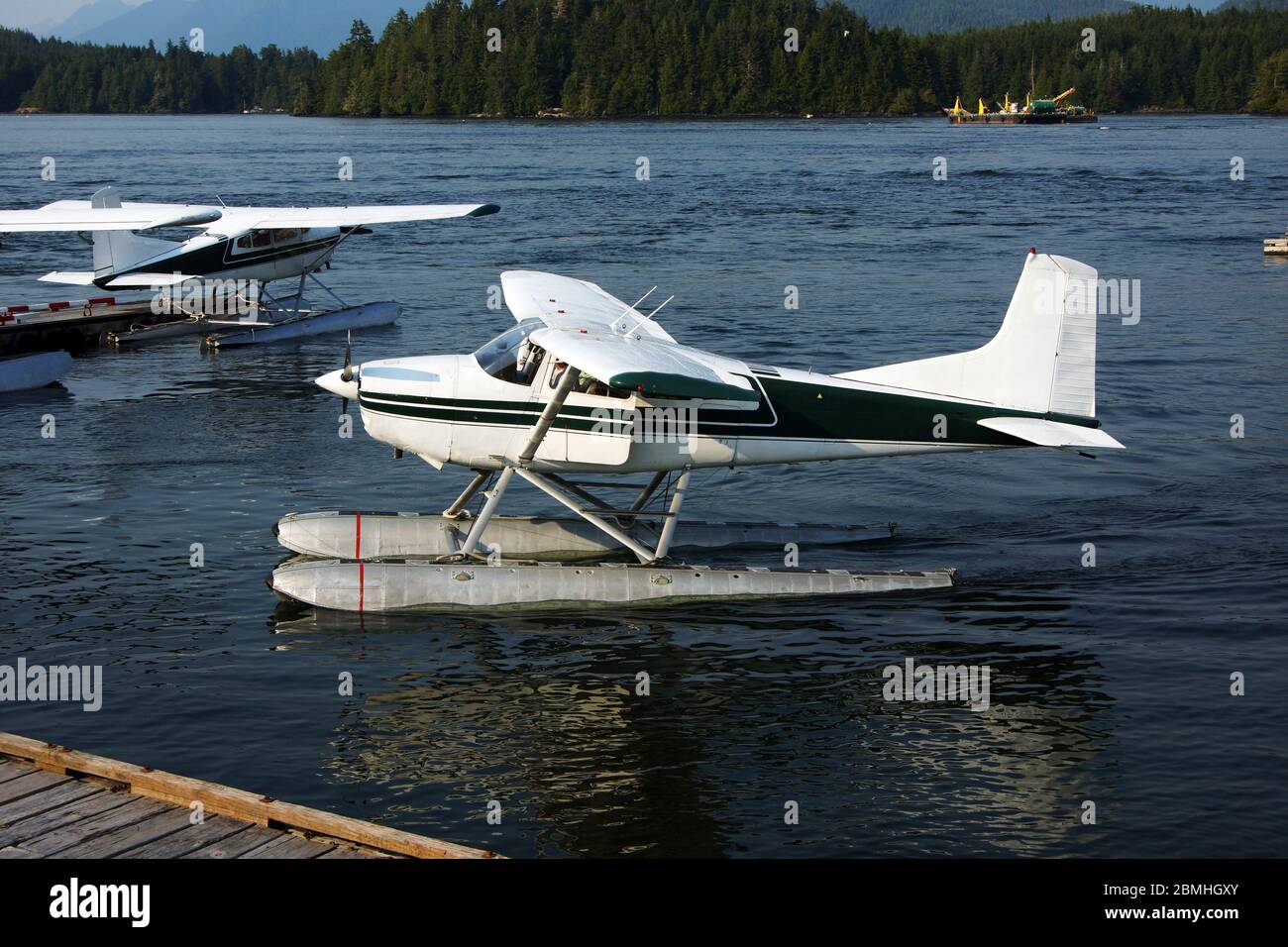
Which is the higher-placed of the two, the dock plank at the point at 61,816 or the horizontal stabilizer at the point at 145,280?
the horizontal stabilizer at the point at 145,280

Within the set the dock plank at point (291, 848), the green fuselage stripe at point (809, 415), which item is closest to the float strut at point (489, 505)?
the green fuselage stripe at point (809, 415)

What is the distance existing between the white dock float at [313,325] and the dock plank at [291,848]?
19.3 meters

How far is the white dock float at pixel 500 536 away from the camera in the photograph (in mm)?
12727

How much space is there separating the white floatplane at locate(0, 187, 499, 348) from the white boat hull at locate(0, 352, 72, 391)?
7.72 ft

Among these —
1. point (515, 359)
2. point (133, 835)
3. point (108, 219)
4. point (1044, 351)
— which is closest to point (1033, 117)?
point (108, 219)

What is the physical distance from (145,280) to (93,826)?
18.8m

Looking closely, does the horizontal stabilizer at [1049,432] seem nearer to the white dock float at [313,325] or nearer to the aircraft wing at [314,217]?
the aircraft wing at [314,217]

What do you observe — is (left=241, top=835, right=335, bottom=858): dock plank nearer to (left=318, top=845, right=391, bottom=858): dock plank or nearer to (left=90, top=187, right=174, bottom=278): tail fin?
(left=318, top=845, right=391, bottom=858): dock plank

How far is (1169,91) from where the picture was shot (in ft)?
514

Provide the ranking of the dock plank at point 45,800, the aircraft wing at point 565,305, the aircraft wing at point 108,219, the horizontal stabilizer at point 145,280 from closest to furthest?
the dock plank at point 45,800, the aircraft wing at point 565,305, the aircraft wing at point 108,219, the horizontal stabilizer at point 145,280

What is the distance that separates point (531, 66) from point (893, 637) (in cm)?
14039

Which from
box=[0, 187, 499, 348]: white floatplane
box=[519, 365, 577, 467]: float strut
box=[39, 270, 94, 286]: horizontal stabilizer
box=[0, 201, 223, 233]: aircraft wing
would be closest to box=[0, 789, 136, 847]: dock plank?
box=[519, 365, 577, 467]: float strut
